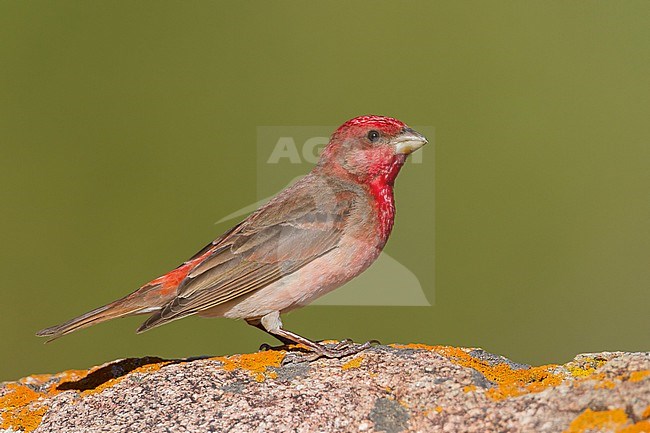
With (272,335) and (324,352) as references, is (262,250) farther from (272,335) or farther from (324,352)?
(324,352)

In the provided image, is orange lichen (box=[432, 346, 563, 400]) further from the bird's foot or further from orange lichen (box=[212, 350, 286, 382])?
orange lichen (box=[212, 350, 286, 382])

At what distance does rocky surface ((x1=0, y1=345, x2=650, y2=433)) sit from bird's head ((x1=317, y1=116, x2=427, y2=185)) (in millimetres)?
1610

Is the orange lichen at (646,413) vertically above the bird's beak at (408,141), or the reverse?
the bird's beak at (408,141)

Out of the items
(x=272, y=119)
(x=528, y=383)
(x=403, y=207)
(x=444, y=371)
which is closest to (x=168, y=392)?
(x=444, y=371)

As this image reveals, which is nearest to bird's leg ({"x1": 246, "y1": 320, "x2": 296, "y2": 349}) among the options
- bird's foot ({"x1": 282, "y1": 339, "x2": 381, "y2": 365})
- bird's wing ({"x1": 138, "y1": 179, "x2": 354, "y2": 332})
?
bird's wing ({"x1": 138, "y1": 179, "x2": 354, "y2": 332})

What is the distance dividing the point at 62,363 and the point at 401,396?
18.7ft

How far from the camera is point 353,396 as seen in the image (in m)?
4.75

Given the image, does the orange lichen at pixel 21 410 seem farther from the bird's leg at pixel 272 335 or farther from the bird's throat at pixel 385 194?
the bird's throat at pixel 385 194

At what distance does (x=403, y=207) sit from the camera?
812cm

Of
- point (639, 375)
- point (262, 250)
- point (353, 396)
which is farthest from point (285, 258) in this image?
point (639, 375)

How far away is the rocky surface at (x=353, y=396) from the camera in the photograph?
4.23 meters

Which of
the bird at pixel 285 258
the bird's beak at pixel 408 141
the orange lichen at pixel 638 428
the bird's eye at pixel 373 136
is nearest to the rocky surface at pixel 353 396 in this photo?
the orange lichen at pixel 638 428

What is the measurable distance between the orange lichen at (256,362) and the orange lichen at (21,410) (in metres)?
1.00

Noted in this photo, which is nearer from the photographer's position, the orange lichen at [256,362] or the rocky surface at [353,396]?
the rocky surface at [353,396]
